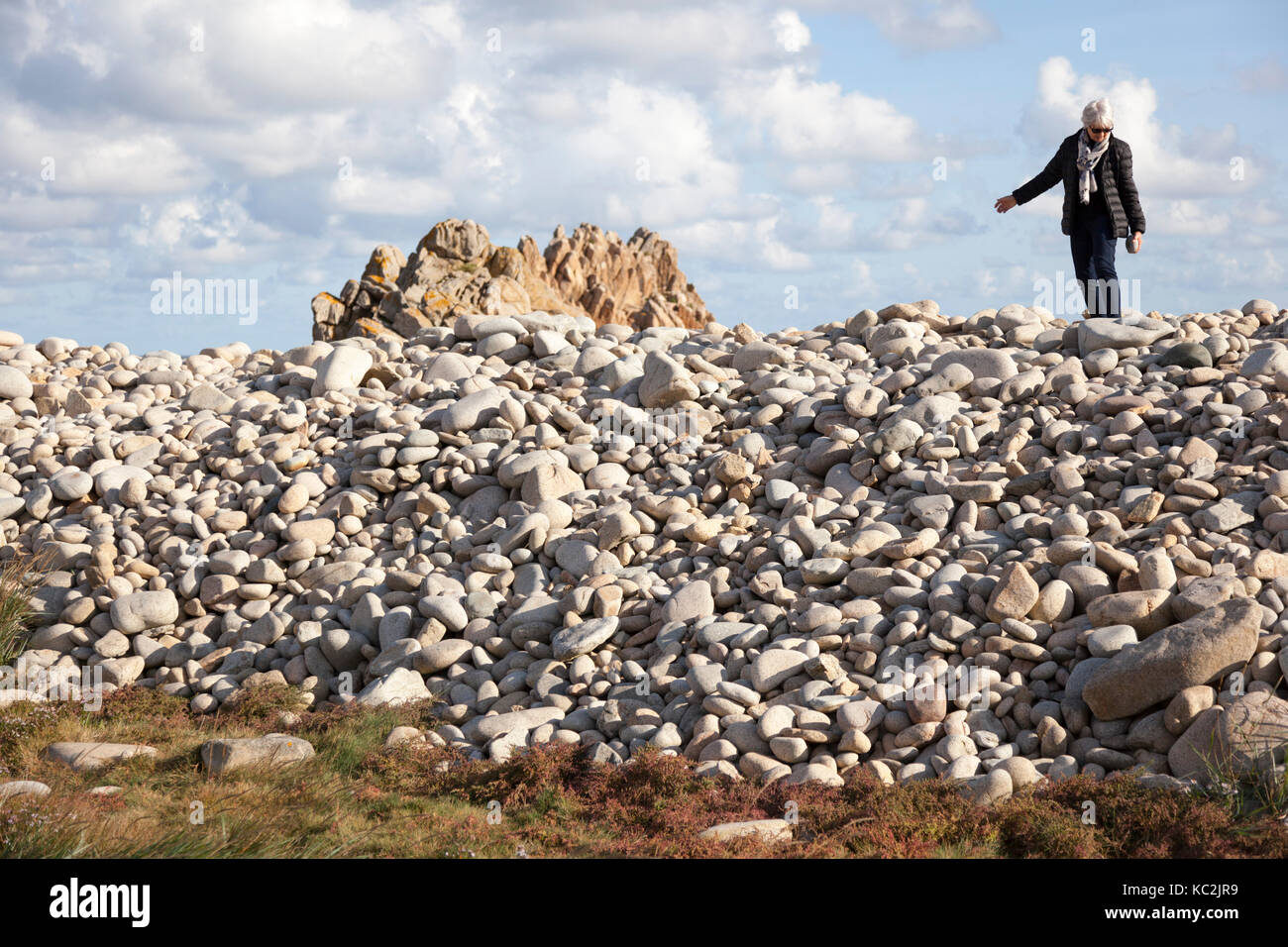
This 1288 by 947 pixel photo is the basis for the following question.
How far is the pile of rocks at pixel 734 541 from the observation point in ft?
21.2

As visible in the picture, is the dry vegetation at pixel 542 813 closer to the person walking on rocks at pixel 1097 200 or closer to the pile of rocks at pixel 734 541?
the pile of rocks at pixel 734 541

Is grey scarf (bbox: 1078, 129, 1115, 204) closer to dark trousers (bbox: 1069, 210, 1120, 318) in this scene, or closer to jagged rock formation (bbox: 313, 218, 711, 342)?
dark trousers (bbox: 1069, 210, 1120, 318)

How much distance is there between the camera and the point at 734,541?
823 cm

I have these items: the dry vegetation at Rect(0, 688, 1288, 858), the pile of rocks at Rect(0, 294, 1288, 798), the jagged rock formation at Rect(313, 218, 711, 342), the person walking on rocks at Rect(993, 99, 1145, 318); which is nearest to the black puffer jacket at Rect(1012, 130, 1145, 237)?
the person walking on rocks at Rect(993, 99, 1145, 318)

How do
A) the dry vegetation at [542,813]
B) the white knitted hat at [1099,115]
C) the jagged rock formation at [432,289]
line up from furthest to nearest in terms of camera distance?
the jagged rock formation at [432,289] → the white knitted hat at [1099,115] → the dry vegetation at [542,813]

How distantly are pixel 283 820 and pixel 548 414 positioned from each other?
4943mm

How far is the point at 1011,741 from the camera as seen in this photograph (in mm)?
6445

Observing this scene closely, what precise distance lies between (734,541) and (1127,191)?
222 inches

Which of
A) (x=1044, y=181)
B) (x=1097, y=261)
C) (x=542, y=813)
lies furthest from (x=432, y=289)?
(x=542, y=813)

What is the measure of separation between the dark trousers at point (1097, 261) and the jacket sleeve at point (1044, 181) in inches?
17.8

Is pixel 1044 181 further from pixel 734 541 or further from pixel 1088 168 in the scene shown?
pixel 734 541

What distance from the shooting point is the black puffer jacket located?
10680 mm

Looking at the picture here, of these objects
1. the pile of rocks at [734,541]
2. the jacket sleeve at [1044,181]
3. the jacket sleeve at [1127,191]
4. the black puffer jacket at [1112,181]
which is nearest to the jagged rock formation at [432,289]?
the pile of rocks at [734,541]

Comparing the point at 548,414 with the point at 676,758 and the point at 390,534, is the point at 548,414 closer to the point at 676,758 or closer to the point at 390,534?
the point at 390,534
